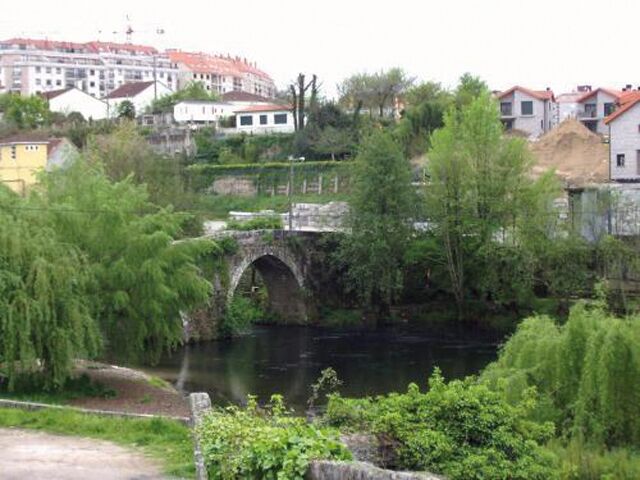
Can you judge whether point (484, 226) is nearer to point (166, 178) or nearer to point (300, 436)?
point (166, 178)

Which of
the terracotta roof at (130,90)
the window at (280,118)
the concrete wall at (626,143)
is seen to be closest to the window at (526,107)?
the window at (280,118)

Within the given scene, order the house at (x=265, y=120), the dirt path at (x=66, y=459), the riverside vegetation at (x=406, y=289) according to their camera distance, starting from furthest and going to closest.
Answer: the house at (x=265, y=120) < the dirt path at (x=66, y=459) < the riverside vegetation at (x=406, y=289)

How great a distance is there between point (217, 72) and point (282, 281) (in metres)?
102

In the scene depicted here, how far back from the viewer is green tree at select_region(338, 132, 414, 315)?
146 ft

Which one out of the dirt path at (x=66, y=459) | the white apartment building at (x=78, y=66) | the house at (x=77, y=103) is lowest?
the dirt path at (x=66, y=459)

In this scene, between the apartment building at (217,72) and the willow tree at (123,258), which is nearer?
the willow tree at (123,258)

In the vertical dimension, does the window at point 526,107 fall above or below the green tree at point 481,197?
above

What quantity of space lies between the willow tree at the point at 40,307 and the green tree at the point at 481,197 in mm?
23119

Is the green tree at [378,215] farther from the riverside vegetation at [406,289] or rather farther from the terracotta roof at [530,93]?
the terracotta roof at [530,93]

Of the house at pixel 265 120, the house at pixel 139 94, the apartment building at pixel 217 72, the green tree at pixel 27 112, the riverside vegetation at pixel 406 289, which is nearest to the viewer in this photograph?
the riverside vegetation at pixel 406 289

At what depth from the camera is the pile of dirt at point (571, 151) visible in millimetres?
63381

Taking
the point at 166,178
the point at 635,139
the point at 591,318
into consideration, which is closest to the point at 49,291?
the point at 591,318

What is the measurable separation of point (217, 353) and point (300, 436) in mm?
28020

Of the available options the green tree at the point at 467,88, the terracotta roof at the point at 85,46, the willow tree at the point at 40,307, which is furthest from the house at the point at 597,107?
the terracotta roof at the point at 85,46
